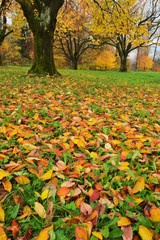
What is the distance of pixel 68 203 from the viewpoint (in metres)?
1.14

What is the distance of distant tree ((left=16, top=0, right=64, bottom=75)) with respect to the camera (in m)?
6.21

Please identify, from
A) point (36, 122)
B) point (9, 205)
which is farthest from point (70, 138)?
point (9, 205)

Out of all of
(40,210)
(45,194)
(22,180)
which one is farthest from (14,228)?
(22,180)

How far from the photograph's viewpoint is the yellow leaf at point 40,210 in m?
1.01

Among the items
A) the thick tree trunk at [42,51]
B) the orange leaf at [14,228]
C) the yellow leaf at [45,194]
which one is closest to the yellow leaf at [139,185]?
the yellow leaf at [45,194]

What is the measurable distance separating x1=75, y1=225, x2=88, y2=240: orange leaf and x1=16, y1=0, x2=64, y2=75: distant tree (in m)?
6.45

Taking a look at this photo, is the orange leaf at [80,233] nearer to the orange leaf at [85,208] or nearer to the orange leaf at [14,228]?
the orange leaf at [85,208]

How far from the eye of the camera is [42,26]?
632 cm

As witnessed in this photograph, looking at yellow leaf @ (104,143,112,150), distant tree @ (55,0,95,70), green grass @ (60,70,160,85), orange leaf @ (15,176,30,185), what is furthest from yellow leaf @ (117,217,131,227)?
distant tree @ (55,0,95,70)

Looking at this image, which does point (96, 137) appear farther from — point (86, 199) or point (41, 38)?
point (41, 38)

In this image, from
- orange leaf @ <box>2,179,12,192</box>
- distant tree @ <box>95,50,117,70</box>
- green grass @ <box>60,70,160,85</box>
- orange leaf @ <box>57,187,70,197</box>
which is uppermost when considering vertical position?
distant tree @ <box>95,50,117,70</box>

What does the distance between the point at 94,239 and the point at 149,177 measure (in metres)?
0.78

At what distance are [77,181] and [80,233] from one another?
17.7 inches

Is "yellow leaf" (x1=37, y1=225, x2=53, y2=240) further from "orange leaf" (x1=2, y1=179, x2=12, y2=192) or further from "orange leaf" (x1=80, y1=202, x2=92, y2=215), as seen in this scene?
"orange leaf" (x1=2, y1=179, x2=12, y2=192)
